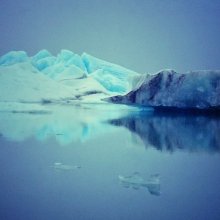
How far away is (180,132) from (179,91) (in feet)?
4.99

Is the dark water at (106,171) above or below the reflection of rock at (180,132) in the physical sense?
below

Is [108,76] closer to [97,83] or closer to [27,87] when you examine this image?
[97,83]

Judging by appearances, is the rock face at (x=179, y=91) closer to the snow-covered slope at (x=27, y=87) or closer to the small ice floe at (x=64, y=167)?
the snow-covered slope at (x=27, y=87)

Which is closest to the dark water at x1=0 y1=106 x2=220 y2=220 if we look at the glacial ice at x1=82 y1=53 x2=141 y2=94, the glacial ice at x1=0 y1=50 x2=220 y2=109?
the glacial ice at x1=0 y1=50 x2=220 y2=109

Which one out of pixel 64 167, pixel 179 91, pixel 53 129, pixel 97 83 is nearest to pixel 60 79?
pixel 97 83

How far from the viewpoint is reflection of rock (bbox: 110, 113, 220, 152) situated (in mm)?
3029

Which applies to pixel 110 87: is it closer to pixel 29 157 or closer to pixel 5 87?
pixel 5 87

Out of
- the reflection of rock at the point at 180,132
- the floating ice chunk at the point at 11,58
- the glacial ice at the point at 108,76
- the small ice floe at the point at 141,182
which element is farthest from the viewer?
the glacial ice at the point at 108,76

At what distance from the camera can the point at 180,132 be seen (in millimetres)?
3658

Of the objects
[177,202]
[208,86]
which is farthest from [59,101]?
[177,202]

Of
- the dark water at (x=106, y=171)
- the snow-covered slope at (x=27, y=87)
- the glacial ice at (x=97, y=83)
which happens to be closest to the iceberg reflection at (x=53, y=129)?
the dark water at (x=106, y=171)

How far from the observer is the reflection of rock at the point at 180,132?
119 inches

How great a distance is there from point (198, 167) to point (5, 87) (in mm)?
5009

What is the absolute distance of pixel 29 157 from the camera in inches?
104
